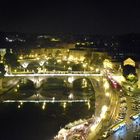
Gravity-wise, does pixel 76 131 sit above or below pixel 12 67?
below

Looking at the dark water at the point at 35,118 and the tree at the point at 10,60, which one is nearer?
the dark water at the point at 35,118

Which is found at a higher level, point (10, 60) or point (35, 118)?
point (10, 60)

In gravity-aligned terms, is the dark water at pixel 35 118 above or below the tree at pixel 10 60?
below

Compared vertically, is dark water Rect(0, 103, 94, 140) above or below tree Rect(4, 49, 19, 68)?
below

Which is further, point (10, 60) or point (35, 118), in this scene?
point (10, 60)

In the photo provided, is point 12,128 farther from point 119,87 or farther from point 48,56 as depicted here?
point 48,56

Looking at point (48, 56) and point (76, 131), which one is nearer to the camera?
point (76, 131)

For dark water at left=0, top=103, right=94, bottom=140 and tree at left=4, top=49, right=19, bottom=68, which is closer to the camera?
dark water at left=0, top=103, right=94, bottom=140

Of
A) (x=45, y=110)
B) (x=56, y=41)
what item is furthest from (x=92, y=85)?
(x=56, y=41)
